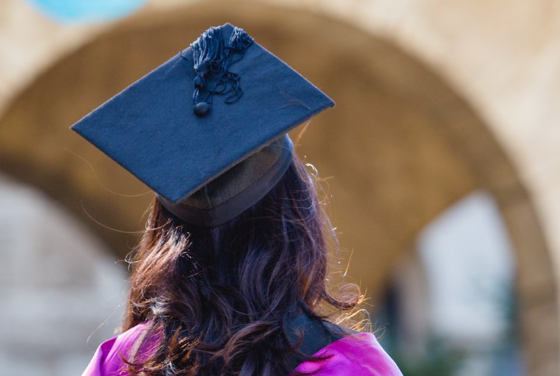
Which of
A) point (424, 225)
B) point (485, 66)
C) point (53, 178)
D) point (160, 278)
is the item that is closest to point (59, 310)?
point (53, 178)

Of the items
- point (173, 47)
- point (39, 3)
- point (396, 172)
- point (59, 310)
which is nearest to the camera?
point (39, 3)

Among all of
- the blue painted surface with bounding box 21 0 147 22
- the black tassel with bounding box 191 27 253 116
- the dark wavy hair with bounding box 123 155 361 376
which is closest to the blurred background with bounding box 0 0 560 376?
the blue painted surface with bounding box 21 0 147 22

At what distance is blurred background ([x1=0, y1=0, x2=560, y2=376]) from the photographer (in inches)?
137

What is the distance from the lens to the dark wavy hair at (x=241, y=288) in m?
1.37

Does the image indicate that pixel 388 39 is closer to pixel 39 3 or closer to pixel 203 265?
pixel 39 3

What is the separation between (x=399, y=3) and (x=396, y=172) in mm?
2227

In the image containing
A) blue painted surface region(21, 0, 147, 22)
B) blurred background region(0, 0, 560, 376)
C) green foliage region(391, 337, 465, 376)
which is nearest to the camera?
blue painted surface region(21, 0, 147, 22)

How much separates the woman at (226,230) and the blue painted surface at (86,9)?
1.82 metres

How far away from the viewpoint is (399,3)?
3.57 meters

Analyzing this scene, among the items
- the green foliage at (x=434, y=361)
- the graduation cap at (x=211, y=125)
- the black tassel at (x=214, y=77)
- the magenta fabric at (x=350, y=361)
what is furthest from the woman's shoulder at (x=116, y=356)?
the green foliage at (x=434, y=361)

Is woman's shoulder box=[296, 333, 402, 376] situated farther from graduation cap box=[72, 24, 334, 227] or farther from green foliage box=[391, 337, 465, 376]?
green foliage box=[391, 337, 465, 376]

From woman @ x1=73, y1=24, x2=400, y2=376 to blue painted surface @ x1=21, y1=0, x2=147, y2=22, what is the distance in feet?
5.97

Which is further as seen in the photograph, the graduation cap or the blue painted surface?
the blue painted surface

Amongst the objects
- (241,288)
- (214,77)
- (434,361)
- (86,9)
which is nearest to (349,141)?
(434,361)
